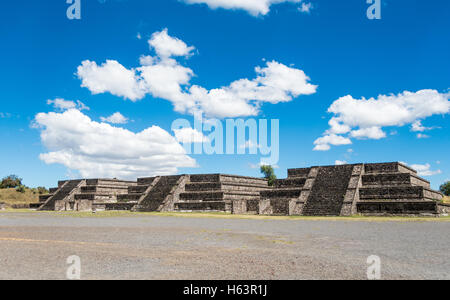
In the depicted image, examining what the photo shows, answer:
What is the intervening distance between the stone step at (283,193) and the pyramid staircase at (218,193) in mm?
1870

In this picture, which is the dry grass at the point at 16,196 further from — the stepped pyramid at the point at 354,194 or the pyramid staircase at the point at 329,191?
the pyramid staircase at the point at 329,191

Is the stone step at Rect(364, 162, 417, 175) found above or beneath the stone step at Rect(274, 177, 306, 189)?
above

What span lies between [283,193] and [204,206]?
29.6ft

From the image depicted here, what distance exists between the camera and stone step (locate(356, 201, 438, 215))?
95.8ft

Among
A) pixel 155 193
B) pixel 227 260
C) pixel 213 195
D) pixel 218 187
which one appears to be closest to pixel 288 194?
pixel 213 195

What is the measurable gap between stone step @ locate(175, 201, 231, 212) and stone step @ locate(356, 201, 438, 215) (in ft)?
45.0

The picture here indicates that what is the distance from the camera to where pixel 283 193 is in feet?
124

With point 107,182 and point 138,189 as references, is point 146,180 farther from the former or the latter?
point 107,182

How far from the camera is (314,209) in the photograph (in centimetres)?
3291

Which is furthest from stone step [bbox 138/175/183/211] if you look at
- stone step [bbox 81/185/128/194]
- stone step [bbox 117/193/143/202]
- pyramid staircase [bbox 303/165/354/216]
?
pyramid staircase [bbox 303/165/354/216]

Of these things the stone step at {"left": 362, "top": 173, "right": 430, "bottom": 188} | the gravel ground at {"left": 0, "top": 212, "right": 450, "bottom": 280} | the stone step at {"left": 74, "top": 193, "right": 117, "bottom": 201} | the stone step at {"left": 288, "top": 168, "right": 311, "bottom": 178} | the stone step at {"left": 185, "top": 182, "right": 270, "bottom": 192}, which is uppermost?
the stone step at {"left": 288, "top": 168, "right": 311, "bottom": 178}

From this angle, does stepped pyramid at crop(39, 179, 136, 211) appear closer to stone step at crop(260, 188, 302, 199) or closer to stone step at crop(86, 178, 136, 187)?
stone step at crop(86, 178, 136, 187)

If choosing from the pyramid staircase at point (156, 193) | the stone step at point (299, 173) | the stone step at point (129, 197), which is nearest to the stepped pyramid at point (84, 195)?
the stone step at point (129, 197)
